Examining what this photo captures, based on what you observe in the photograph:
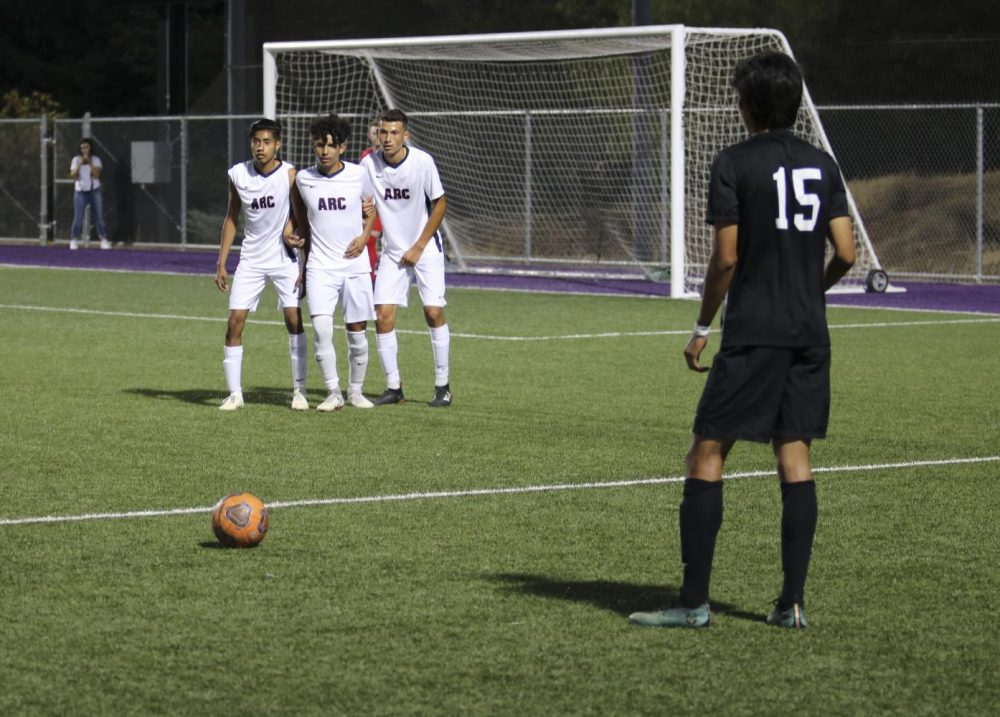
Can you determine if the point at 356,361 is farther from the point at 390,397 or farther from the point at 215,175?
the point at 215,175

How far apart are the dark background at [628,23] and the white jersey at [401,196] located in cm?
1435

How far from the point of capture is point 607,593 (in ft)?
21.9

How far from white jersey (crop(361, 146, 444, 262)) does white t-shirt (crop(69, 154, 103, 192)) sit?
2208 centimetres

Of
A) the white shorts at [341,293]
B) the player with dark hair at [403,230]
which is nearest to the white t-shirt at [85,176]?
the player with dark hair at [403,230]

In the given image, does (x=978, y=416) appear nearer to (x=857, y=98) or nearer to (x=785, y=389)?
(x=785, y=389)

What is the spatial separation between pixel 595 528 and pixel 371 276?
5.38 meters

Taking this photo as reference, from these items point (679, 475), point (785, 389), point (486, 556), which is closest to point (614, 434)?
point (679, 475)

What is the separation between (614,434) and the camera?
433 inches

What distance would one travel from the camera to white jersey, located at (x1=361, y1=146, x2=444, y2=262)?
12820mm

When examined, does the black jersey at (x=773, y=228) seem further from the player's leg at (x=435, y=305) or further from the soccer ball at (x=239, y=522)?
the player's leg at (x=435, y=305)

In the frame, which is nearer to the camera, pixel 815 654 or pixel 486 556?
pixel 815 654

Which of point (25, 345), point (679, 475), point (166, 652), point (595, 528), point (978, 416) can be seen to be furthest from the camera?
point (25, 345)

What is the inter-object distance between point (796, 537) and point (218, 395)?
24.4 ft

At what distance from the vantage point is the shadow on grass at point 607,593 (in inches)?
253
